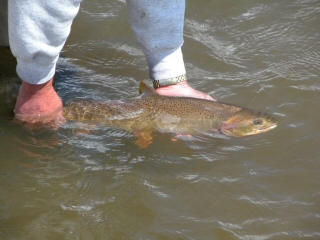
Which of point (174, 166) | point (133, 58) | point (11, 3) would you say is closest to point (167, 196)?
point (174, 166)

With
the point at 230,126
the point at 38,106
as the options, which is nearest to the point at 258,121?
the point at 230,126

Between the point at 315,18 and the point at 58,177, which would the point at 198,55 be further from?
the point at 58,177

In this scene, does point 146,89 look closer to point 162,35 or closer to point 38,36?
point 162,35

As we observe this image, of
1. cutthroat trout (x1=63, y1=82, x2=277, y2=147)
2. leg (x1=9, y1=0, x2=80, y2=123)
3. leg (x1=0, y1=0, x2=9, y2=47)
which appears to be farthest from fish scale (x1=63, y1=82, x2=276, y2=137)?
leg (x1=0, y1=0, x2=9, y2=47)

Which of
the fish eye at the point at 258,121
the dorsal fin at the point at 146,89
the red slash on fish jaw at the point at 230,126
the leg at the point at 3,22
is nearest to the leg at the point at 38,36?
the dorsal fin at the point at 146,89

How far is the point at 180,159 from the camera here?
3.22 meters

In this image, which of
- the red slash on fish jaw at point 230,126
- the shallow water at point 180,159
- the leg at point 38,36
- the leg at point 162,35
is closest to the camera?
the leg at point 38,36

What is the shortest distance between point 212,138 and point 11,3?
5.05ft

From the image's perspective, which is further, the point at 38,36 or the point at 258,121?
the point at 258,121

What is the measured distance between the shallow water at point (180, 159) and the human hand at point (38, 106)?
0.08 meters

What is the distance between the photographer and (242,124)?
3.26m

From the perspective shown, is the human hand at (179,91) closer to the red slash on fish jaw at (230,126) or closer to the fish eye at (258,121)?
the red slash on fish jaw at (230,126)

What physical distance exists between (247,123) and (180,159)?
0.50 meters

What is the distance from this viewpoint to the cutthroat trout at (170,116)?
10.8 feet
